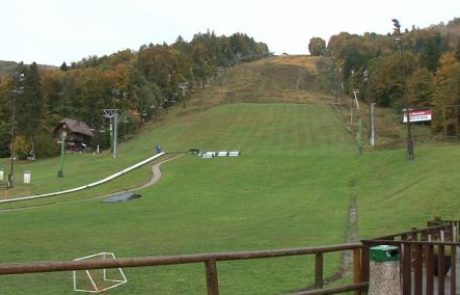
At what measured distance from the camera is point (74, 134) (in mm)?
123500

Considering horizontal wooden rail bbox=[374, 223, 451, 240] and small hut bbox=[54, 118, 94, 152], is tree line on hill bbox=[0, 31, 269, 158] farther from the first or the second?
horizontal wooden rail bbox=[374, 223, 451, 240]

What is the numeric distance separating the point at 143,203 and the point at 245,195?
838 centimetres

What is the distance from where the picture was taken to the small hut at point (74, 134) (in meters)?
122

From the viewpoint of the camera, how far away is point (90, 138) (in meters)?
128

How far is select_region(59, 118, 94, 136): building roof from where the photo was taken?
12256 cm

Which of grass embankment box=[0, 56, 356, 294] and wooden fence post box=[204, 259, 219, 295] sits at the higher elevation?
wooden fence post box=[204, 259, 219, 295]

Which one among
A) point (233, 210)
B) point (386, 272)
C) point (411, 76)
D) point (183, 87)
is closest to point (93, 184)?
point (233, 210)

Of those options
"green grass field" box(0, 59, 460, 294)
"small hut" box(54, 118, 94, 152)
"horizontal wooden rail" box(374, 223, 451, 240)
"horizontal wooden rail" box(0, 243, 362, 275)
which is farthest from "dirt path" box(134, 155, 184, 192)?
"small hut" box(54, 118, 94, 152)

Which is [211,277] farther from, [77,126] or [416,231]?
[77,126]

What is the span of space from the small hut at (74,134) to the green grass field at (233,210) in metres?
31.8

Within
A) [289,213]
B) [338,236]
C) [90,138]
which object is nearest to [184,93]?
[90,138]

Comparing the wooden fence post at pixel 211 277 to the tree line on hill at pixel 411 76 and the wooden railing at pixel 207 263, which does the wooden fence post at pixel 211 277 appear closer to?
the wooden railing at pixel 207 263

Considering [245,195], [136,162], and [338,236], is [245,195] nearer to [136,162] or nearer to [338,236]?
[338,236]

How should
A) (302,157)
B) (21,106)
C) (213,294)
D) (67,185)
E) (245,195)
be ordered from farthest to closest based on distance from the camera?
(21,106), (302,157), (67,185), (245,195), (213,294)
